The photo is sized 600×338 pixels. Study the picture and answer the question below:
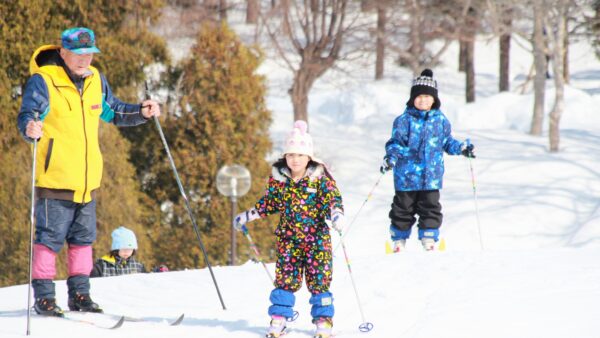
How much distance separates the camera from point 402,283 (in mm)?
6660

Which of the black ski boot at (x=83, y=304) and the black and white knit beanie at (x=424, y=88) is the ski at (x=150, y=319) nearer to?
the black ski boot at (x=83, y=304)

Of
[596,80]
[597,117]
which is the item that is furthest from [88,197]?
[596,80]

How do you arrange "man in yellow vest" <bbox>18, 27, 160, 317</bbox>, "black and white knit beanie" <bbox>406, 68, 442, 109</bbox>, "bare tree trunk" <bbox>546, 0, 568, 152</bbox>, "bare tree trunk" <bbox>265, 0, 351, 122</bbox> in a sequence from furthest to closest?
"bare tree trunk" <bbox>265, 0, 351, 122</bbox> → "bare tree trunk" <bbox>546, 0, 568, 152</bbox> → "black and white knit beanie" <bbox>406, 68, 442, 109</bbox> → "man in yellow vest" <bbox>18, 27, 160, 317</bbox>

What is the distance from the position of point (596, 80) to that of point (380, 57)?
9.58 meters

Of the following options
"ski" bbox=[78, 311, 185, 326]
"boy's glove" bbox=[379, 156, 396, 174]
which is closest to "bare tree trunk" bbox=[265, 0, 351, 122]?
"boy's glove" bbox=[379, 156, 396, 174]

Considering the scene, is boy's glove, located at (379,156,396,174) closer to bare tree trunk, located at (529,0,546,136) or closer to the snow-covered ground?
the snow-covered ground

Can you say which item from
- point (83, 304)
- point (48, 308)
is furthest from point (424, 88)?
point (48, 308)

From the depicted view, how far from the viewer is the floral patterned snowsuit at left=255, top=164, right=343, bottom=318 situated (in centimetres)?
511

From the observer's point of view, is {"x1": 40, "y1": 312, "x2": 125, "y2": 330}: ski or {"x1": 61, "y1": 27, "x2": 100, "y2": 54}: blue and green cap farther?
{"x1": 61, "y1": 27, "x2": 100, "y2": 54}: blue and green cap

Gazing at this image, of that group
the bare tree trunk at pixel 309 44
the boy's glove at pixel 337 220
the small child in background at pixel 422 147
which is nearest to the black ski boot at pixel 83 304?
the boy's glove at pixel 337 220

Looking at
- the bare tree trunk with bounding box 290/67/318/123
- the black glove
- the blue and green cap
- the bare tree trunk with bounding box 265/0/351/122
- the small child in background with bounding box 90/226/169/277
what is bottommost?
the small child in background with bounding box 90/226/169/277

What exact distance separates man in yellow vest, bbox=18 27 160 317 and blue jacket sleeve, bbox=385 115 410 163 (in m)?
2.87

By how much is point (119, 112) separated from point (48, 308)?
1.31 m

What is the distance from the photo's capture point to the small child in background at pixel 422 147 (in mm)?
7664
